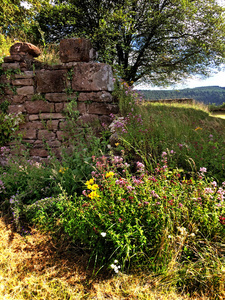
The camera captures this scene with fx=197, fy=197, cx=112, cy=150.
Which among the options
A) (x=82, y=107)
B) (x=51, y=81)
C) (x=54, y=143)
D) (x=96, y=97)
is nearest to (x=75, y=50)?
(x=51, y=81)

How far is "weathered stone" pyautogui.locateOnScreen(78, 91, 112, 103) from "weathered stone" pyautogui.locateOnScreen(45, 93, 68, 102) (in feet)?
1.33

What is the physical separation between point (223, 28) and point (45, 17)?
9.52m

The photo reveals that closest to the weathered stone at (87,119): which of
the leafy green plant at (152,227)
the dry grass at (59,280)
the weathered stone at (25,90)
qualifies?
the weathered stone at (25,90)

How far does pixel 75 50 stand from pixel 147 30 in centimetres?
770

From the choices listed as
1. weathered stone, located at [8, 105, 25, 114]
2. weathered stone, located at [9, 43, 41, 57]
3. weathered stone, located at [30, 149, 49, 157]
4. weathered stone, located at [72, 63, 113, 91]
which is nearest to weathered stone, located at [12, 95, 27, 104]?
weathered stone, located at [8, 105, 25, 114]

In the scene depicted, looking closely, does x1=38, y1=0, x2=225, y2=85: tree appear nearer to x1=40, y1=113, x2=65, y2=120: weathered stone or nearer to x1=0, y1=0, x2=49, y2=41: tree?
x1=0, y1=0, x2=49, y2=41: tree

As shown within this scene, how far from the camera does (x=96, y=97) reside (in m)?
4.98

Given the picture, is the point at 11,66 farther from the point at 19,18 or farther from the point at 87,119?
the point at 19,18

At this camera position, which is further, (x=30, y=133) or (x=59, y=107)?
(x=30, y=133)

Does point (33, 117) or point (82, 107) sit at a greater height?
point (82, 107)

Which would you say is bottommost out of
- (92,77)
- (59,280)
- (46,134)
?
(59,280)

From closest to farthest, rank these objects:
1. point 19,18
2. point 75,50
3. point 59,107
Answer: point 75,50, point 59,107, point 19,18

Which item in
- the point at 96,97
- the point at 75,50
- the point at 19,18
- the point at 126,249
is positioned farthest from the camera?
the point at 19,18

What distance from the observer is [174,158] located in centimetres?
338
